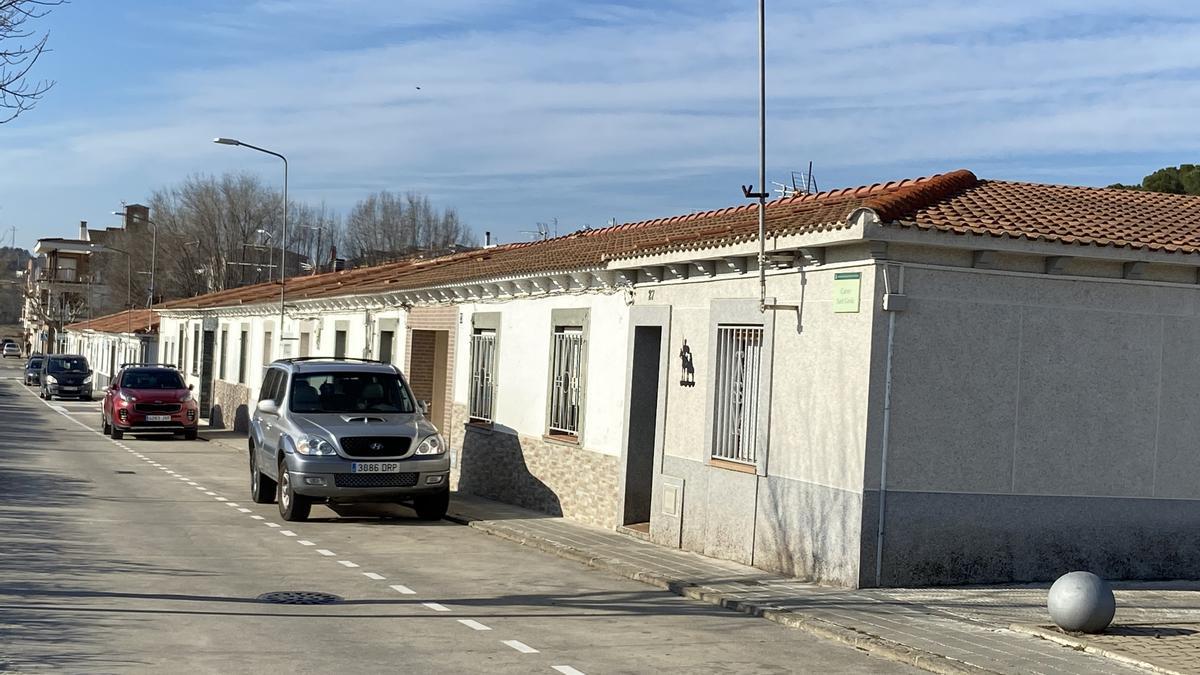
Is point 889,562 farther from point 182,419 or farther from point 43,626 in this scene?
point 182,419

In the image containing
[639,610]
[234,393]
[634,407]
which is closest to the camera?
[639,610]

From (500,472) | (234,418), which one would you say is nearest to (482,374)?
(500,472)

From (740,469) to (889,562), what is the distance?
2308 mm

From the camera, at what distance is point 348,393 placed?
59.8 ft

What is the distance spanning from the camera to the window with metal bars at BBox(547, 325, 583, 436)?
18.0 metres

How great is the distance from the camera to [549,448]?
18.6m

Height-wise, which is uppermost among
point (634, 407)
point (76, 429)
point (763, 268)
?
point (763, 268)

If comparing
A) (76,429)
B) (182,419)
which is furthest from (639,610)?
(76,429)

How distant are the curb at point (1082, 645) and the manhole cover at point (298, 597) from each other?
535cm

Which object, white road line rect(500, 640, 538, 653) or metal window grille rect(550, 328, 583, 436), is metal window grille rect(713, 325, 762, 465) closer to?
metal window grille rect(550, 328, 583, 436)

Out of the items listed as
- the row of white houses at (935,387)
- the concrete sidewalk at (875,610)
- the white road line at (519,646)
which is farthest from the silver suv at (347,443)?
the white road line at (519,646)

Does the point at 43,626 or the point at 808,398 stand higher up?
the point at 808,398

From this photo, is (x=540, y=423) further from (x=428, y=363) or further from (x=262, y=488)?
(x=428, y=363)

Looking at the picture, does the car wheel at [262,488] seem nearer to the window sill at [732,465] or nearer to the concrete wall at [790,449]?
the concrete wall at [790,449]
